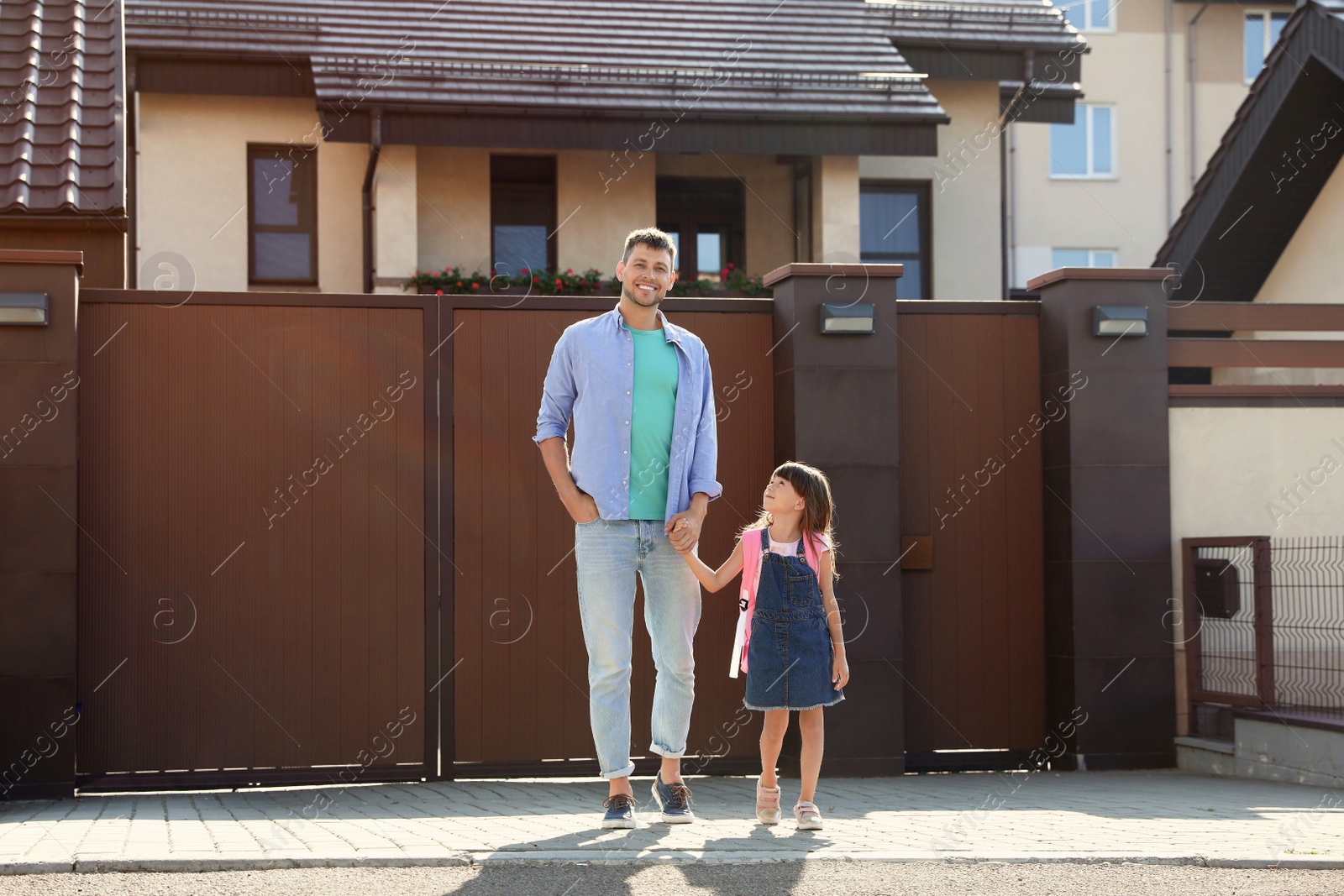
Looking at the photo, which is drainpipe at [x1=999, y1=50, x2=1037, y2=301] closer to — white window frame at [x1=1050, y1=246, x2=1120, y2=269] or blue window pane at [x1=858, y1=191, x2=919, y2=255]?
blue window pane at [x1=858, y1=191, x2=919, y2=255]

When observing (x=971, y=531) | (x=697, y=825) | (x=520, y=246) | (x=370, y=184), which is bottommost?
(x=697, y=825)

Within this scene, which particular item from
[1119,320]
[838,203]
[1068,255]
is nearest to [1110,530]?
[1119,320]

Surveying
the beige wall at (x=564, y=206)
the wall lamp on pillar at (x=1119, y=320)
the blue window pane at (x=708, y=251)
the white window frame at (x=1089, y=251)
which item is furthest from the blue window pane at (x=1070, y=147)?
the wall lamp on pillar at (x=1119, y=320)

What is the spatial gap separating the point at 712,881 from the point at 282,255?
541 inches

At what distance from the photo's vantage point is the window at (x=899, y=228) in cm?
1816

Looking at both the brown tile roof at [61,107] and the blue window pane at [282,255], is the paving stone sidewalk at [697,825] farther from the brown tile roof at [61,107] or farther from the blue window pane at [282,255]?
the blue window pane at [282,255]

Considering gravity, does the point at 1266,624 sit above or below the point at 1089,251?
below

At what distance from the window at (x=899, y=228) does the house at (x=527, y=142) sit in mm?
38

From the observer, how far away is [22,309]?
6.65 meters

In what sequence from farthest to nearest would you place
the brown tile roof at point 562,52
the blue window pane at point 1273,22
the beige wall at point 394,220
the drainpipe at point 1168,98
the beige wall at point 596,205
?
1. the blue window pane at point 1273,22
2. the drainpipe at point 1168,98
3. the beige wall at point 596,205
4. the beige wall at point 394,220
5. the brown tile roof at point 562,52

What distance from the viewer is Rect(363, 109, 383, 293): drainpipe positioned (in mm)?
14984

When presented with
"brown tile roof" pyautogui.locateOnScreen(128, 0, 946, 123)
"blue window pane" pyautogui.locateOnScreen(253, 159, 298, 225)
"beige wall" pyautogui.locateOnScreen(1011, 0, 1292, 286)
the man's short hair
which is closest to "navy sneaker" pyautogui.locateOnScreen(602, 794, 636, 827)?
the man's short hair

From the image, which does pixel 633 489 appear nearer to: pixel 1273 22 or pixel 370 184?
pixel 370 184

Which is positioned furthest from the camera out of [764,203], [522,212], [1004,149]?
[1004,149]
